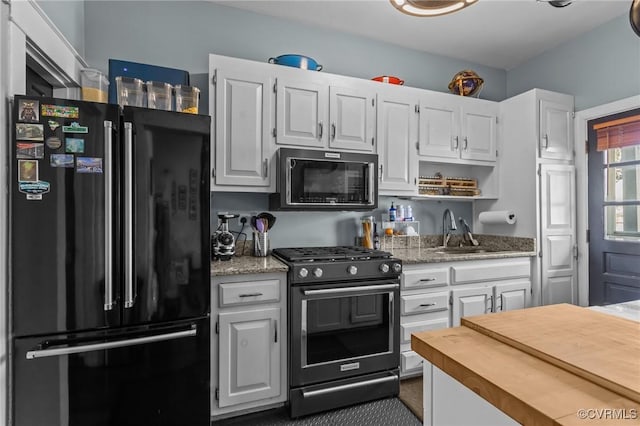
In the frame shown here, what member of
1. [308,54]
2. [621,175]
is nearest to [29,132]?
[308,54]

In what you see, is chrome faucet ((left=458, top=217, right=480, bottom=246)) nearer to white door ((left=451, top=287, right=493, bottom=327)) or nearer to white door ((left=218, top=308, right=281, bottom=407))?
white door ((left=451, top=287, right=493, bottom=327))

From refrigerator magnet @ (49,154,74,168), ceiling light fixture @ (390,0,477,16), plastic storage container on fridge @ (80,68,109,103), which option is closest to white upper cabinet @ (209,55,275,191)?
plastic storage container on fridge @ (80,68,109,103)

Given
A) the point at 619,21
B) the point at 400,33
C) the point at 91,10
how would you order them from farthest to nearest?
the point at 400,33 < the point at 619,21 < the point at 91,10

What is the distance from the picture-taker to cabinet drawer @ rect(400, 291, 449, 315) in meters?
2.37

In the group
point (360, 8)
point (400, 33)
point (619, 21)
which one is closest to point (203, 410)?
point (360, 8)

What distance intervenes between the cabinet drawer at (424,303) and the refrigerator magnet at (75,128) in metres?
2.09

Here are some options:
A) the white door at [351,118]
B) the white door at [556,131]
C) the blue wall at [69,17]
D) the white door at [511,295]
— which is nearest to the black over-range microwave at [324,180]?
the white door at [351,118]

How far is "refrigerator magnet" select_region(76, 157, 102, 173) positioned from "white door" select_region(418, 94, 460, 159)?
2.29 meters

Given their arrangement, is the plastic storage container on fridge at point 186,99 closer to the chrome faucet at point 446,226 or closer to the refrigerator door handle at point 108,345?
the refrigerator door handle at point 108,345

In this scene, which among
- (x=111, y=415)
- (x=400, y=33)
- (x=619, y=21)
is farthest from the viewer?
(x=400, y=33)

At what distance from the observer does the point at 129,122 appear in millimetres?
1574

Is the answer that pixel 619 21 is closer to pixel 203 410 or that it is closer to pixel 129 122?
pixel 129 122

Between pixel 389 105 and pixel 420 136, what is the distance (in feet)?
1.25

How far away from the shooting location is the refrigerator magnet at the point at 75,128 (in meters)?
1.46
